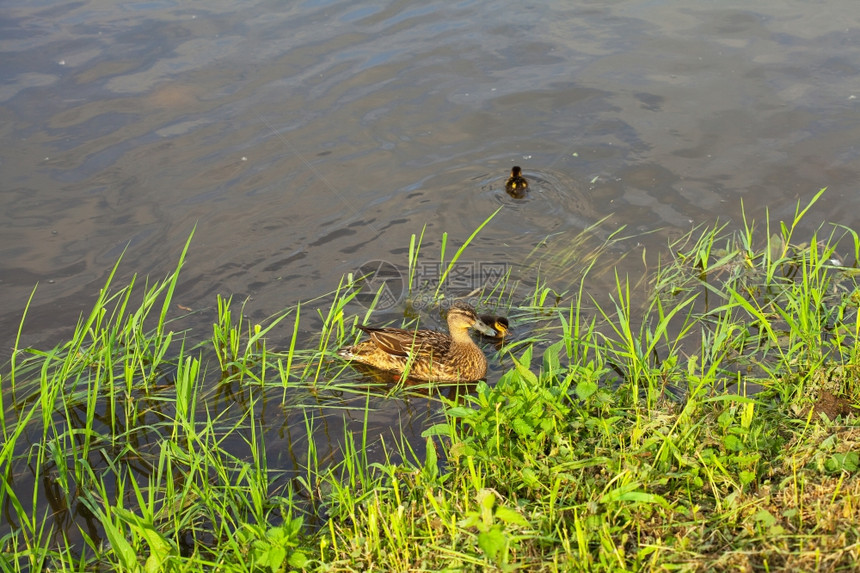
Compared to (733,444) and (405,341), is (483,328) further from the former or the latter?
(733,444)

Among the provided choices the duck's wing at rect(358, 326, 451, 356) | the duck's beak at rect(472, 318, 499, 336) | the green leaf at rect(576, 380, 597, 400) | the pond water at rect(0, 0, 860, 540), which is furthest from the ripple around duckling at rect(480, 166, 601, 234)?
the green leaf at rect(576, 380, 597, 400)

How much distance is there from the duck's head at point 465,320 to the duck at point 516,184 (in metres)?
1.90

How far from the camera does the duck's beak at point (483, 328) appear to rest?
18.9 ft

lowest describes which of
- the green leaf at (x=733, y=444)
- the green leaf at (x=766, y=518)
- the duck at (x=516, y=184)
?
the duck at (x=516, y=184)

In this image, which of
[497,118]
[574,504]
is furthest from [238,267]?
[574,504]

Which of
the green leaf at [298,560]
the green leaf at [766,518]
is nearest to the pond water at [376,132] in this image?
the green leaf at [298,560]

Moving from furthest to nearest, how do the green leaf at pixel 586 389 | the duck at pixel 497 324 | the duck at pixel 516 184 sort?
the duck at pixel 516 184 → the duck at pixel 497 324 → the green leaf at pixel 586 389

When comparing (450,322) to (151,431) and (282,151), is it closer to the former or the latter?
(151,431)

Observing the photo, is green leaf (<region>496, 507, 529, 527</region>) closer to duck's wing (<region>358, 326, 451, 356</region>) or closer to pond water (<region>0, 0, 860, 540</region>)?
pond water (<region>0, 0, 860, 540</region>)

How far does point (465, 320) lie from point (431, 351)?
34 cm

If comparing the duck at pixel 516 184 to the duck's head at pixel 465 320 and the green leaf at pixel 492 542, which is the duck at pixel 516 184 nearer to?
the duck's head at pixel 465 320

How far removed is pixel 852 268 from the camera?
593 centimetres

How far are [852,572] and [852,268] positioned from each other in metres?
3.71

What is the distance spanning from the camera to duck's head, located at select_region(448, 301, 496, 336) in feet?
18.8
